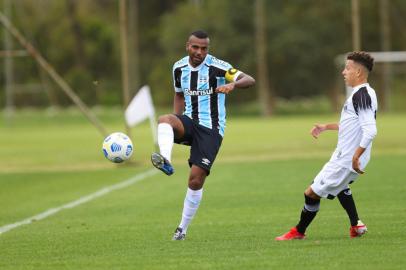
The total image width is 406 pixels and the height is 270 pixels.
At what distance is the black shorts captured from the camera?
10.9m

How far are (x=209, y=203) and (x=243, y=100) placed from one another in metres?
66.4

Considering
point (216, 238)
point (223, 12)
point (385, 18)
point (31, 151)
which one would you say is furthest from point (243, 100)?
point (216, 238)

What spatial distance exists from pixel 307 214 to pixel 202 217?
356 centimetres

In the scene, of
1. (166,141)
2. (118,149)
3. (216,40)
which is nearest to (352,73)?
(166,141)

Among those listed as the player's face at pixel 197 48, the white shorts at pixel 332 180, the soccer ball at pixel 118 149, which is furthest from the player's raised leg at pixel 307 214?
the soccer ball at pixel 118 149

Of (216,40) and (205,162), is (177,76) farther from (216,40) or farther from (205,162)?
(216,40)

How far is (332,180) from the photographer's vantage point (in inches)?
412

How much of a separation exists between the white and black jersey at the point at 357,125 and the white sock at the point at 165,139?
5.87ft

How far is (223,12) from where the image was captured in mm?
78938

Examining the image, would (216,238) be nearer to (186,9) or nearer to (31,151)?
(31,151)

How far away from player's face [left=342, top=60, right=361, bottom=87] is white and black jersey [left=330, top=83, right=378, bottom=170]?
8 cm

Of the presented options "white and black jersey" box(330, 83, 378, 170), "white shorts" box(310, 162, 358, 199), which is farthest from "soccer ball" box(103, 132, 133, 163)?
"white and black jersey" box(330, 83, 378, 170)

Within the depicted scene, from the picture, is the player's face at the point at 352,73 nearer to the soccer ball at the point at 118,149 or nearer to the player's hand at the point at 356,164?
the player's hand at the point at 356,164

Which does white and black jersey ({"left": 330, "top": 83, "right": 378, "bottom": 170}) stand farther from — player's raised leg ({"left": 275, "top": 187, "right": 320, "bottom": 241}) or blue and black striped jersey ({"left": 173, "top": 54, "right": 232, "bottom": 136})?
blue and black striped jersey ({"left": 173, "top": 54, "right": 232, "bottom": 136})
